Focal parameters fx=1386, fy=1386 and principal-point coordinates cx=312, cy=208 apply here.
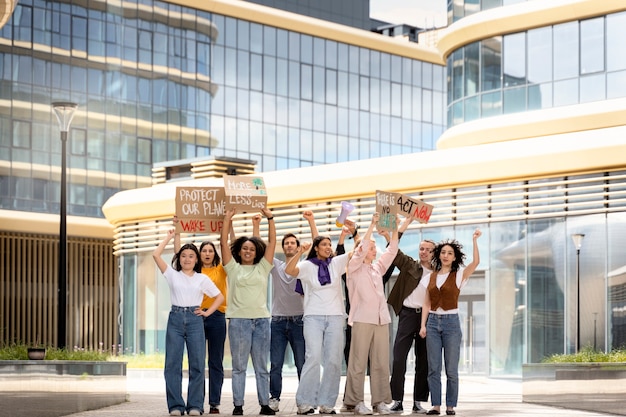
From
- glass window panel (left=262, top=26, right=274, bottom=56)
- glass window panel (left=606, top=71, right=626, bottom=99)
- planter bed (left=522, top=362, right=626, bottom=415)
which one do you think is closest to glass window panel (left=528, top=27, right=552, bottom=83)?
glass window panel (left=606, top=71, right=626, bottom=99)

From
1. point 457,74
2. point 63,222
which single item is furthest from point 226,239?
point 457,74

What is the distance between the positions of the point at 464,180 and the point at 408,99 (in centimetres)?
4399

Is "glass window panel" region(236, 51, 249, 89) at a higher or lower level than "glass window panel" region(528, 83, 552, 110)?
higher

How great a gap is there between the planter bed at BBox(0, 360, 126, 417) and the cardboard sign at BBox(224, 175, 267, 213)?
3.05 m

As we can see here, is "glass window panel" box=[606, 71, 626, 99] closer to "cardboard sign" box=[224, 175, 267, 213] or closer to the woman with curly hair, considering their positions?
"cardboard sign" box=[224, 175, 267, 213]

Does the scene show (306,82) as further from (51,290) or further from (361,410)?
(361,410)

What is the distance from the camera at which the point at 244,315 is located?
53.9ft

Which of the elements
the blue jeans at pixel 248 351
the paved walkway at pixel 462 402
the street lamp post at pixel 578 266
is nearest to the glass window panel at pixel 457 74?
the street lamp post at pixel 578 266

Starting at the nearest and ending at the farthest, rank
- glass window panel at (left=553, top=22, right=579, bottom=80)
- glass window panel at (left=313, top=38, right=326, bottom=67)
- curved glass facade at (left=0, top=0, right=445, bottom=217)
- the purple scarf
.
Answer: the purple scarf → glass window panel at (left=553, top=22, right=579, bottom=80) → curved glass facade at (left=0, top=0, right=445, bottom=217) → glass window panel at (left=313, top=38, right=326, bottom=67)

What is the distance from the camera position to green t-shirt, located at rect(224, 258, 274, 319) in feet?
53.9

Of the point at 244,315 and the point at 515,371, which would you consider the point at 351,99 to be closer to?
the point at 515,371

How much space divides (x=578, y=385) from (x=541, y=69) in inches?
547

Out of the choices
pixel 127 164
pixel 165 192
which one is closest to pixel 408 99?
pixel 127 164

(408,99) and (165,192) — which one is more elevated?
(408,99)
